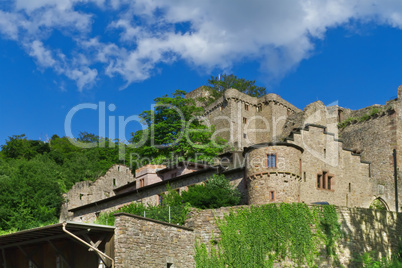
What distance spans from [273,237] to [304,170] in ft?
39.1

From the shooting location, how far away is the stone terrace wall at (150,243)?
26.1m

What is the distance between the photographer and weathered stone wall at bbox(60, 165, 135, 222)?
5528cm

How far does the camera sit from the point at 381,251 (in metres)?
30.1

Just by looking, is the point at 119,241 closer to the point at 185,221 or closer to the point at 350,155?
the point at 185,221

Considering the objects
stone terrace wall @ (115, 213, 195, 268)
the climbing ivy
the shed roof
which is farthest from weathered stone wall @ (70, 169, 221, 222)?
the shed roof

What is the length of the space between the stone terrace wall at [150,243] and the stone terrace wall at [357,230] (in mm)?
806

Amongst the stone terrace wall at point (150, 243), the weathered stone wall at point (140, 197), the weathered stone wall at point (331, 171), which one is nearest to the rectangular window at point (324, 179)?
the weathered stone wall at point (331, 171)

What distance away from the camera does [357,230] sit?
29.8 metres

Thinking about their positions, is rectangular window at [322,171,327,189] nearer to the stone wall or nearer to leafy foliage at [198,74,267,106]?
the stone wall

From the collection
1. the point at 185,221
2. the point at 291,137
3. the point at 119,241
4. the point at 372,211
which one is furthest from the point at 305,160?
the point at 119,241

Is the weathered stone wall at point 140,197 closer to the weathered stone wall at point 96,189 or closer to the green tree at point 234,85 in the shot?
the weathered stone wall at point 96,189

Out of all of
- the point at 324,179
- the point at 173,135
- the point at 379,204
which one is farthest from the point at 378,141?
the point at 173,135

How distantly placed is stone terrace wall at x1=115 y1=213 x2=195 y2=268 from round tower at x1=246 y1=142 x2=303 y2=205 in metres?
7.34

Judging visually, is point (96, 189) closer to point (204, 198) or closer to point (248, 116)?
point (204, 198)
